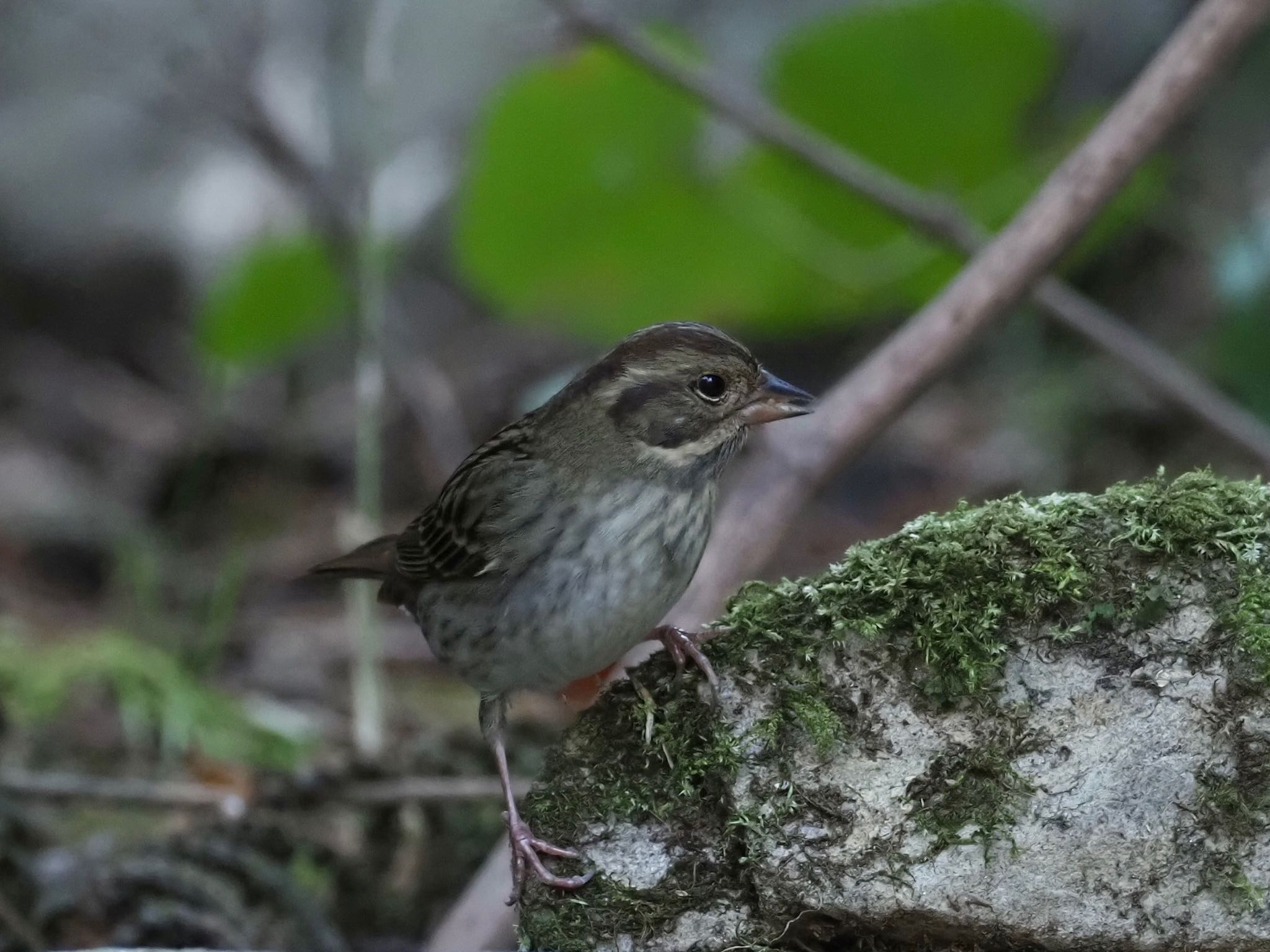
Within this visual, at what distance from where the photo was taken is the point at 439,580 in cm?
388

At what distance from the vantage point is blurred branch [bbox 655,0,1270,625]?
171 inches

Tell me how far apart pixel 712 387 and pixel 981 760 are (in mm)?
1218

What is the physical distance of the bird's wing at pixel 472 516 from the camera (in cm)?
362

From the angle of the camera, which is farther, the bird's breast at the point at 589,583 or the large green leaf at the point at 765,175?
the large green leaf at the point at 765,175

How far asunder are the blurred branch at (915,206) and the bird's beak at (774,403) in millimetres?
1907

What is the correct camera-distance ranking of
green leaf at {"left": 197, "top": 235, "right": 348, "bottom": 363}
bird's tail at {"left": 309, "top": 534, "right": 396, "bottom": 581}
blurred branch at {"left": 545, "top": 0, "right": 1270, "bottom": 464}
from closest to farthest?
bird's tail at {"left": 309, "top": 534, "right": 396, "bottom": 581} < blurred branch at {"left": 545, "top": 0, "right": 1270, "bottom": 464} < green leaf at {"left": 197, "top": 235, "right": 348, "bottom": 363}

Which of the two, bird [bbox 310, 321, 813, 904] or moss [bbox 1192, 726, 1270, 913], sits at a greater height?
bird [bbox 310, 321, 813, 904]

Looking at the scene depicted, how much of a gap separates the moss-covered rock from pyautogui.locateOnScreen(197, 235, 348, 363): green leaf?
4684mm

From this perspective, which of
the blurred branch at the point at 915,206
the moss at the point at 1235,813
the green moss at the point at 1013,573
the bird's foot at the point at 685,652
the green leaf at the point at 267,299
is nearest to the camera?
the moss at the point at 1235,813

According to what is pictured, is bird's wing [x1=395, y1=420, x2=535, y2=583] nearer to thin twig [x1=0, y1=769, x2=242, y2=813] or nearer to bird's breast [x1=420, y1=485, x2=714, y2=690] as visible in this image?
bird's breast [x1=420, y1=485, x2=714, y2=690]

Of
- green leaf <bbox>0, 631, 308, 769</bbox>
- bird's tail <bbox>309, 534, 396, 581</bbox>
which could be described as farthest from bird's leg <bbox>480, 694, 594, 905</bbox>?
green leaf <bbox>0, 631, 308, 769</bbox>

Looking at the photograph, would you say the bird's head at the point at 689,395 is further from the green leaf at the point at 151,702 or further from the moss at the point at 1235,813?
the green leaf at the point at 151,702

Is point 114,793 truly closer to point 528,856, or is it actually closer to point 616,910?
point 528,856

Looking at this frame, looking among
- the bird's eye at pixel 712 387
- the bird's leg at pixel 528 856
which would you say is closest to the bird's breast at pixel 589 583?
the bird's eye at pixel 712 387
